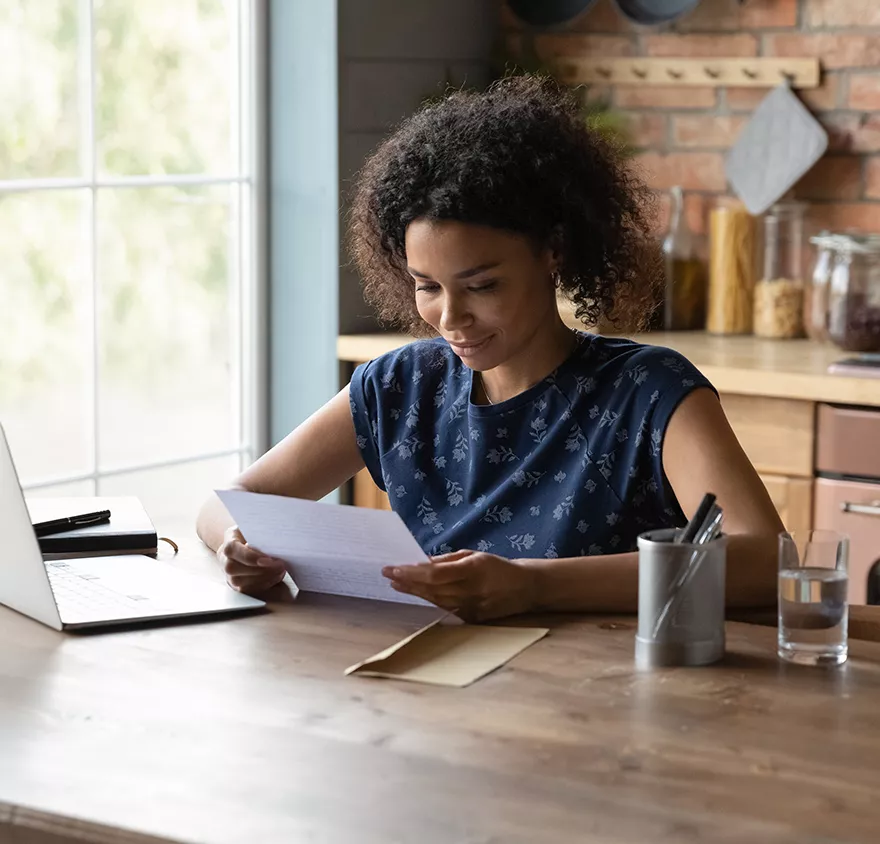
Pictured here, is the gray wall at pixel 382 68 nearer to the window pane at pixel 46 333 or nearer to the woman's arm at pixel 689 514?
the window pane at pixel 46 333

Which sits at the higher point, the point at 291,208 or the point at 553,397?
the point at 291,208

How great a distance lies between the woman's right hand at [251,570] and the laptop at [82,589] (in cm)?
2

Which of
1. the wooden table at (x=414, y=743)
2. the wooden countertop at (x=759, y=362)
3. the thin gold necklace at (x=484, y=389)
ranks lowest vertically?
the wooden table at (x=414, y=743)

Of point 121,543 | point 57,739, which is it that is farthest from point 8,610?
point 57,739

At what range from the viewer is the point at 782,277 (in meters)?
3.58

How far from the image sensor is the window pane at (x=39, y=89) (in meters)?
3.03

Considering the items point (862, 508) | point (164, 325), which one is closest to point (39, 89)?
point (164, 325)

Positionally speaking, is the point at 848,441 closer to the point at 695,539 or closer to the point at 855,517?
the point at 855,517

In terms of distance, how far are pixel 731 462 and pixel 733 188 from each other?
1.92 meters

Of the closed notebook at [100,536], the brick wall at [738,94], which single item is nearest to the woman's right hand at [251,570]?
the closed notebook at [100,536]

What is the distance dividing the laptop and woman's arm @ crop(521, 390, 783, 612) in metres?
0.36

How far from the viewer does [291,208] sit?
361cm

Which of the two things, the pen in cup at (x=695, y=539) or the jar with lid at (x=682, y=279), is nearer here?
Answer: the pen in cup at (x=695, y=539)

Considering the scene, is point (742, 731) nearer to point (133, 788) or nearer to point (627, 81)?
point (133, 788)
